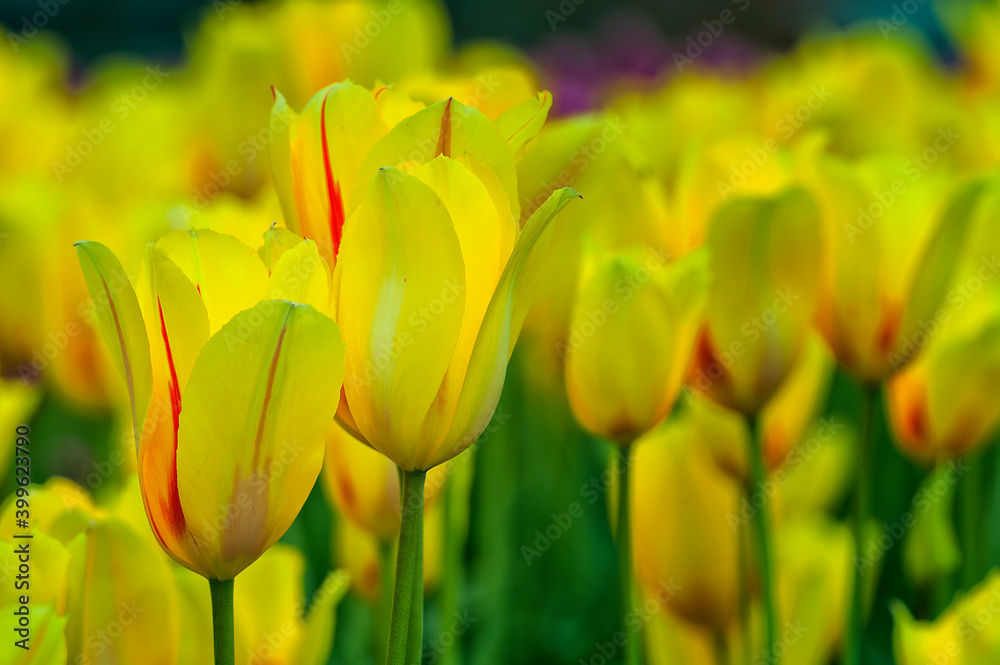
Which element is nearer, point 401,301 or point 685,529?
point 401,301

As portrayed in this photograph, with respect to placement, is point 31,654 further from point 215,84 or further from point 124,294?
point 215,84

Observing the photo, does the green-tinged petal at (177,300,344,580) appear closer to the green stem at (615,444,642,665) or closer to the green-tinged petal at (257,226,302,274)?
the green-tinged petal at (257,226,302,274)

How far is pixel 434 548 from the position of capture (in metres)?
0.73

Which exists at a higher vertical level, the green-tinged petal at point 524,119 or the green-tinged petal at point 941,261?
the green-tinged petal at point 524,119

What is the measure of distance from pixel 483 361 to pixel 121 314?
128mm

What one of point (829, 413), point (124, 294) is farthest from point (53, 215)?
point (829, 413)

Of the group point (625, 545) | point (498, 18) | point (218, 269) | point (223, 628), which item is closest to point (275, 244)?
point (218, 269)

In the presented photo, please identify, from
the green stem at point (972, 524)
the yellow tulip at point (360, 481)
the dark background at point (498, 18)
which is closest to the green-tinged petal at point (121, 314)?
the yellow tulip at point (360, 481)

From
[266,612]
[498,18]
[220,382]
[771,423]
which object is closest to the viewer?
[220,382]

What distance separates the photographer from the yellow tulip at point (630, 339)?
58 cm

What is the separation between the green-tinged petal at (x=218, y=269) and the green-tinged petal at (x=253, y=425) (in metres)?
0.03

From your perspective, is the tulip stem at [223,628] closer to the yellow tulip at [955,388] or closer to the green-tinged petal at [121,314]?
the green-tinged petal at [121,314]

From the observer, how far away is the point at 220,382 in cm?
39

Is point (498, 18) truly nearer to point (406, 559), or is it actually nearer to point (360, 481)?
point (360, 481)
